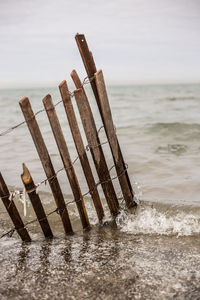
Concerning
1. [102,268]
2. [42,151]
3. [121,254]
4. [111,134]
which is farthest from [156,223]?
[42,151]

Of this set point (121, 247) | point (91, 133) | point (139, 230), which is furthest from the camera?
point (139, 230)

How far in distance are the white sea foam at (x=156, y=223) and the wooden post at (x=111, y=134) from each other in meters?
0.22

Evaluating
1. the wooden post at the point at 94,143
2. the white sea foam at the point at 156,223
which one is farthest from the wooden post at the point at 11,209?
the white sea foam at the point at 156,223

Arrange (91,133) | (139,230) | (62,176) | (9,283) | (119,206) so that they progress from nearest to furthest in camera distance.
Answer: (9,283) < (91,133) < (139,230) < (119,206) < (62,176)

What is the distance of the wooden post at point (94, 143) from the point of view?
4.13m

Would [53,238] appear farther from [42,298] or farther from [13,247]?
[42,298]

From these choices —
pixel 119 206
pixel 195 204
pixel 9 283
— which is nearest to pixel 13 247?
pixel 9 283

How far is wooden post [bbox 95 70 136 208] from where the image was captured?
4277 mm

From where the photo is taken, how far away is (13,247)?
163 inches

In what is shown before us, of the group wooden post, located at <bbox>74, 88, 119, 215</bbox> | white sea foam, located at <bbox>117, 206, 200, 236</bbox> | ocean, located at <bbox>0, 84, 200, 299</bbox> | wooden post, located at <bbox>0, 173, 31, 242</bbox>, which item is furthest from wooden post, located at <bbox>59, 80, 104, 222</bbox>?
wooden post, located at <bbox>0, 173, 31, 242</bbox>

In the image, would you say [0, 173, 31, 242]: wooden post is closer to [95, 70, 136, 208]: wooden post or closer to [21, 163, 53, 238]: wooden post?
[21, 163, 53, 238]: wooden post

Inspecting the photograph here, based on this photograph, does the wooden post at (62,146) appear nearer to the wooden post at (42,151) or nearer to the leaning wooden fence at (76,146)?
the leaning wooden fence at (76,146)

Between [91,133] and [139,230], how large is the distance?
5.06 ft

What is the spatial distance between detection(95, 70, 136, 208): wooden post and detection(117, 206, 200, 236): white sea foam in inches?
8.7
